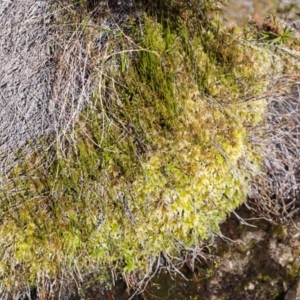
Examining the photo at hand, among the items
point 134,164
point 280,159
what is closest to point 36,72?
point 134,164

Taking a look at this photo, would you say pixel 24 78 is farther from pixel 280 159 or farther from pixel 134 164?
pixel 280 159

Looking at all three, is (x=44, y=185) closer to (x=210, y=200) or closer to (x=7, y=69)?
(x=7, y=69)

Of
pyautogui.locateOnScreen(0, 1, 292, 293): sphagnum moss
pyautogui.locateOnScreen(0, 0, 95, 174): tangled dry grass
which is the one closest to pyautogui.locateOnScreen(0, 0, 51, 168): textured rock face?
pyautogui.locateOnScreen(0, 0, 95, 174): tangled dry grass

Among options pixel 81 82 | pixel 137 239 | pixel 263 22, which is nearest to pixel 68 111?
pixel 81 82

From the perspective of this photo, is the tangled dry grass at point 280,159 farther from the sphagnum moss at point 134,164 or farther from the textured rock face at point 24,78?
the textured rock face at point 24,78

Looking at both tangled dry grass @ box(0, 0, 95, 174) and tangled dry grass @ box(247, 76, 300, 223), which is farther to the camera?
tangled dry grass @ box(247, 76, 300, 223)

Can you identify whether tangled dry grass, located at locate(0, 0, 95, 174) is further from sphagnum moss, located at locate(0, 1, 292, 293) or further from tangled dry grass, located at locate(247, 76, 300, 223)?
tangled dry grass, located at locate(247, 76, 300, 223)
